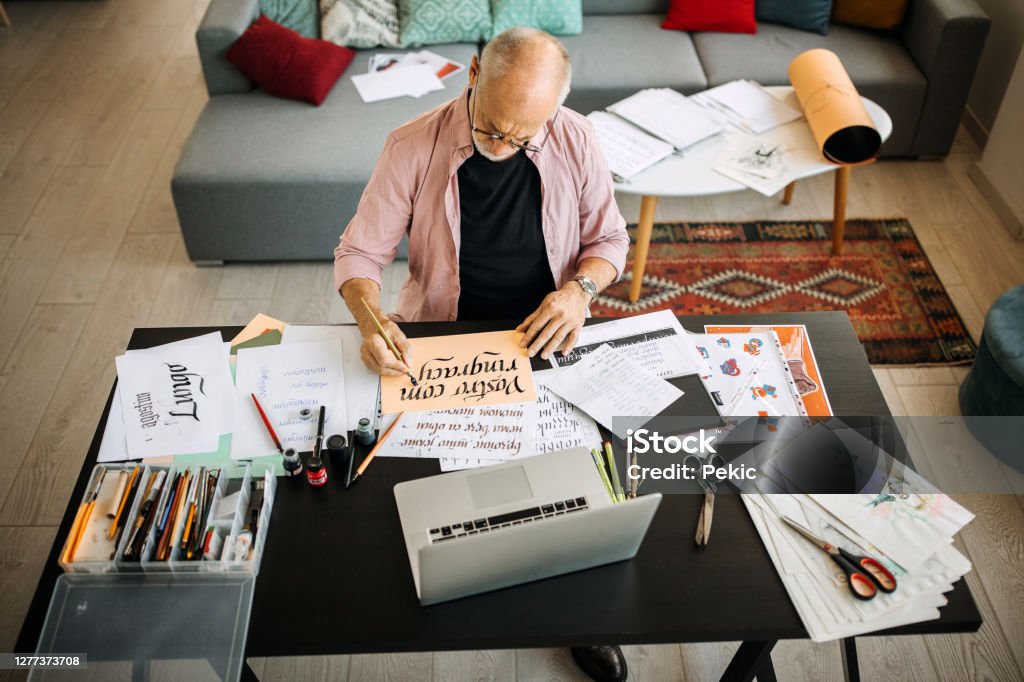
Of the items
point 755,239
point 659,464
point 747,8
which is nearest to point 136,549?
point 659,464

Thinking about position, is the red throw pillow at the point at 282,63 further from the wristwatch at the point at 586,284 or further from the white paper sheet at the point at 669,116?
the wristwatch at the point at 586,284

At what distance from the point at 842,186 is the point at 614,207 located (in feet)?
4.56

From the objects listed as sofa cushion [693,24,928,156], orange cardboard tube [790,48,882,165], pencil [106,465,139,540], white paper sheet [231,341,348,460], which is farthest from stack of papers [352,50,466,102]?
pencil [106,465,139,540]

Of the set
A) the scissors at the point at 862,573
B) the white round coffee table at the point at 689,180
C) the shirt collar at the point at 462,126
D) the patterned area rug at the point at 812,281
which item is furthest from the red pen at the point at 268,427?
the patterned area rug at the point at 812,281

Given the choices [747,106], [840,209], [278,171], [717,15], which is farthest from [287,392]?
[717,15]

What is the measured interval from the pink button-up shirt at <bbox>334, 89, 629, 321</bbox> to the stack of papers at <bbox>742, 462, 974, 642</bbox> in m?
0.69

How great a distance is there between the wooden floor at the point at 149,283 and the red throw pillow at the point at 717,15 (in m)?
0.71

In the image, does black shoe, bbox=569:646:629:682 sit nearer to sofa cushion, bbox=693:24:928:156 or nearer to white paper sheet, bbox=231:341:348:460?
white paper sheet, bbox=231:341:348:460

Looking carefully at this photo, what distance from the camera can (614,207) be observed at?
5.44ft

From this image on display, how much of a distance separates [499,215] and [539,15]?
71.6 inches

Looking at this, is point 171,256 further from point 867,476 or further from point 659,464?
point 867,476

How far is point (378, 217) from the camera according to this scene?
1570 mm

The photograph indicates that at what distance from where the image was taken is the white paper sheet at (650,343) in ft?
4.66

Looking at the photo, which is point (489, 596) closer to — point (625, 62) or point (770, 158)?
point (770, 158)
